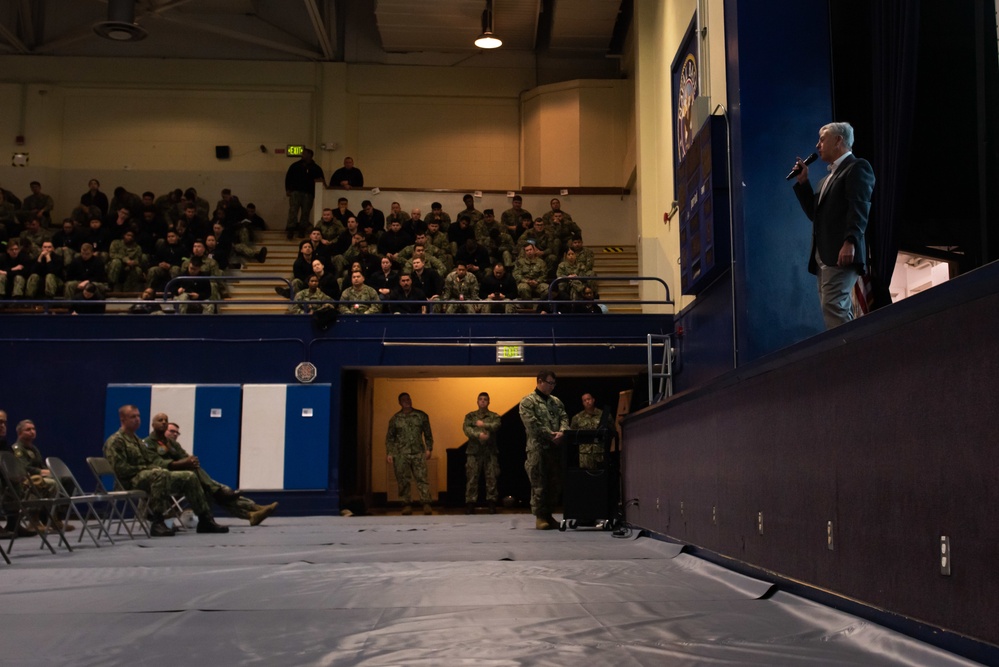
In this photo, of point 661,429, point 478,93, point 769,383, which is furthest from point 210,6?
point 769,383

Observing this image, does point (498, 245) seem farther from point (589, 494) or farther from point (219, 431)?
point (589, 494)

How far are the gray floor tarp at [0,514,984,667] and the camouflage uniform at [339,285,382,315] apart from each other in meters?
6.58

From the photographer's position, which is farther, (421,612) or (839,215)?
(839,215)

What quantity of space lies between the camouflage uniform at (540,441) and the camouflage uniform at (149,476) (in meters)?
3.47

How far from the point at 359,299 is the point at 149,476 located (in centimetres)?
462

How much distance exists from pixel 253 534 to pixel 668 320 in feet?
20.4

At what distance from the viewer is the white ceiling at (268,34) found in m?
21.0

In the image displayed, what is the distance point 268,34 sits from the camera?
22.2 m

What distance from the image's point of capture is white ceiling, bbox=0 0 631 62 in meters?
21.0

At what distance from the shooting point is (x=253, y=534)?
32.9 ft

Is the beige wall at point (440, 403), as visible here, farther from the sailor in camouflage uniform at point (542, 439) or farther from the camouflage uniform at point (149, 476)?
the camouflage uniform at point (149, 476)

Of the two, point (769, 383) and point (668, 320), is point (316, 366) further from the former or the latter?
point (769, 383)

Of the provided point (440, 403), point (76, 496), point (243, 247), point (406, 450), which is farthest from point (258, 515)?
point (243, 247)

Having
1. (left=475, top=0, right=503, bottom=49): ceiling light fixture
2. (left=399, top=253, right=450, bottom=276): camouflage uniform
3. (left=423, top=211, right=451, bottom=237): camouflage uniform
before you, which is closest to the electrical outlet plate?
(left=399, top=253, right=450, bottom=276): camouflage uniform
